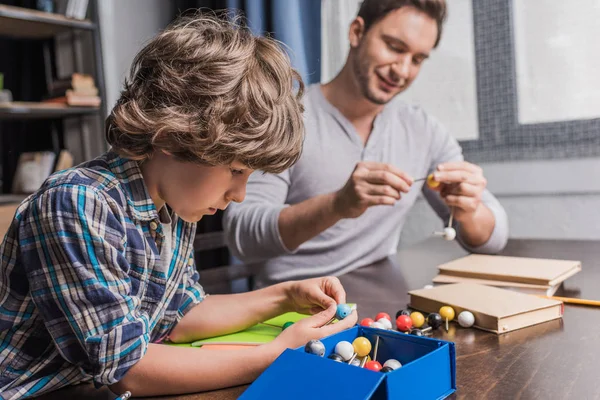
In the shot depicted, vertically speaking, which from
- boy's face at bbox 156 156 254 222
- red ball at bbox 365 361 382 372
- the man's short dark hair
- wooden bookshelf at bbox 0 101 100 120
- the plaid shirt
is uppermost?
the man's short dark hair

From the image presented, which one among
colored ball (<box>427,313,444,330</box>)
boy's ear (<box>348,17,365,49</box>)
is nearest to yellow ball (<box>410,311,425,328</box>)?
colored ball (<box>427,313,444,330</box>)

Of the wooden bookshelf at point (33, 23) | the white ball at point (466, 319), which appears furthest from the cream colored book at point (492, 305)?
the wooden bookshelf at point (33, 23)

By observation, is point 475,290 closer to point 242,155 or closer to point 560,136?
point 242,155

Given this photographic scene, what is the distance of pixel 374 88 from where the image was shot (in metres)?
1.63

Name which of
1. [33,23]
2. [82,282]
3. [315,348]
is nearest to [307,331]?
[315,348]

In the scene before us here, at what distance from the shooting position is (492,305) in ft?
2.83

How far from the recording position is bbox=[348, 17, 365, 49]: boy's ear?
1671 millimetres

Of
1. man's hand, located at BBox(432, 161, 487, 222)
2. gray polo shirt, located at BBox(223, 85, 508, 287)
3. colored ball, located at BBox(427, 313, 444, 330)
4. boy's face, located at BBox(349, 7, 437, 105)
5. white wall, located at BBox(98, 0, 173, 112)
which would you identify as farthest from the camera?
white wall, located at BBox(98, 0, 173, 112)

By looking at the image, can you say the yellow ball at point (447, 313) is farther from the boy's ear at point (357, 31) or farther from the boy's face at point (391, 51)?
the boy's ear at point (357, 31)

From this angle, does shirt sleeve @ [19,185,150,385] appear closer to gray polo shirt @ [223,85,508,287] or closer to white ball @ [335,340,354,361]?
white ball @ [335,340,354,361]

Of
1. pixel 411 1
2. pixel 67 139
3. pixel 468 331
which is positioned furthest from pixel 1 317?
pixel 67 139

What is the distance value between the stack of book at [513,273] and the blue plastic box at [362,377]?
49 centimetres

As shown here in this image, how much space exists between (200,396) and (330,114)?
1148 mm

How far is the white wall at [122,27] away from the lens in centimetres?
273
